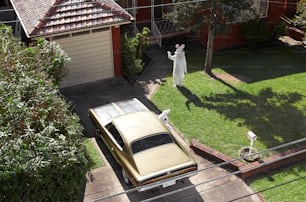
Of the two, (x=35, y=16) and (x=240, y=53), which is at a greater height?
(x=35, y=16)

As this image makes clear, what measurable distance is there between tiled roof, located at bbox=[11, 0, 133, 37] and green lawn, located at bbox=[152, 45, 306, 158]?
340cm

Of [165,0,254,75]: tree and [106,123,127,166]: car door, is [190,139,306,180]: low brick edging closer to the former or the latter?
[106,123,127,166]: car door

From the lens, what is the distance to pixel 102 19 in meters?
15.2

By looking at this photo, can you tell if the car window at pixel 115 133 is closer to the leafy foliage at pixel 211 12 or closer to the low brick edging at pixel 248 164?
the low brick edging at pixel 248 164

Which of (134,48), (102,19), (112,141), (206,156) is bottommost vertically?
(206,156)

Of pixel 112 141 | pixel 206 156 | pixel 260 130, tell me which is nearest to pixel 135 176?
pixel 112 141

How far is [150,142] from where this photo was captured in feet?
36.3

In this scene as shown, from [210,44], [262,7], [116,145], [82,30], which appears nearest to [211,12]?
[210,44]

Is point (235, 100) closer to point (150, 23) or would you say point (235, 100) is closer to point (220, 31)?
point (220, 31)

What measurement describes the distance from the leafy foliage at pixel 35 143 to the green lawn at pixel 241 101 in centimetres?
539

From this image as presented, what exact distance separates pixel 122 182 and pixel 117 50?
21.2ft

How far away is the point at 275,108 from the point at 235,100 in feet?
4.75

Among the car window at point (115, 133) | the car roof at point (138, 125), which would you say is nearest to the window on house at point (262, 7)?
the car roof at point (138, 125)

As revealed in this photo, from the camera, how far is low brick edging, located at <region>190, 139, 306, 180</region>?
11594mm
